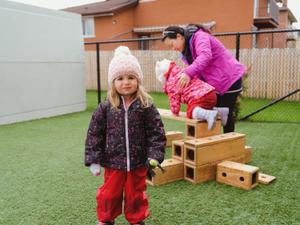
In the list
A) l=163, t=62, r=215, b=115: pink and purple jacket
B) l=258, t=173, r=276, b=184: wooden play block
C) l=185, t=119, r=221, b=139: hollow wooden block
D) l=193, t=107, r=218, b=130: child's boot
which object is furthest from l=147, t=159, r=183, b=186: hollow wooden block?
l=258, t=173, r=276, b=184: wooden play block

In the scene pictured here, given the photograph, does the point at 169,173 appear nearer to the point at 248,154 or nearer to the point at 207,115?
the point at 207,115

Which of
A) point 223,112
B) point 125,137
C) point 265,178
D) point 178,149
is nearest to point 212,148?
point 178,149

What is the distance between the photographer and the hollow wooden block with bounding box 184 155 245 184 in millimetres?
3139

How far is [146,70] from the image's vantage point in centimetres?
1239

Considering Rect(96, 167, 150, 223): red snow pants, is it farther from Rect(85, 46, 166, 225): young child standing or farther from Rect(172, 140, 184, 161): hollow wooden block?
Rect(172, 140, 184, 161): hollow wooden block

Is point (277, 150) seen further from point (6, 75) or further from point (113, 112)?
point (6, 75)

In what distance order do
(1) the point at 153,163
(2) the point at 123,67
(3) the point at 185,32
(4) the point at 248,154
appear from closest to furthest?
(1) the point at 153,163, (2) the point at 123,67, (3) the point at 185,32, (4) the point at 248,154

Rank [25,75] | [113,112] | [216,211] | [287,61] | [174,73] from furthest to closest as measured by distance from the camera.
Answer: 1. [287,61]
2. [25,75]
3. [174,73]
4. [216,211]
5. [113,112]

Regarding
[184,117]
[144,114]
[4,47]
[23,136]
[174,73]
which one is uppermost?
[4,47]

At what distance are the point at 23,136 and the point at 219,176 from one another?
3654 mm

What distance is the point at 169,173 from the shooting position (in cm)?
319

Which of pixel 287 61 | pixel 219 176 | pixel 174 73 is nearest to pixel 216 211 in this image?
pixel 219 176

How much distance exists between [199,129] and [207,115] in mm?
188

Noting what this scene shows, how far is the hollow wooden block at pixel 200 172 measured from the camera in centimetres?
314
